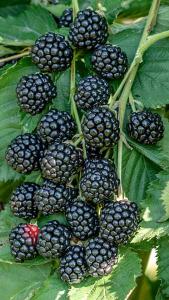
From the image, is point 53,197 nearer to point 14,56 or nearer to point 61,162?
point 61,162

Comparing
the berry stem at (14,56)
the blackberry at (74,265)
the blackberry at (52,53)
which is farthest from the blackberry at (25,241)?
the berry stem at (14,56)

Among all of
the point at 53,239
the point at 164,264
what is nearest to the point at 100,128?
the point at 53,239

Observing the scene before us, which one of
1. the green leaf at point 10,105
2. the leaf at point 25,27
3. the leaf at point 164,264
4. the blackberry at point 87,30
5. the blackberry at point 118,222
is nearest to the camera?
the blackberry at point 118,222

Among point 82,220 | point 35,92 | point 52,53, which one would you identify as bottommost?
point 82,220

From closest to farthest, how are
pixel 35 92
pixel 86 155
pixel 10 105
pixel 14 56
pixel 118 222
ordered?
pixel 118 222, pixel 86 155, pixel 35 92, pixel 10 105, pixel 14 56

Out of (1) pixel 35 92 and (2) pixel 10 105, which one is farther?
(2) pixel 10 105

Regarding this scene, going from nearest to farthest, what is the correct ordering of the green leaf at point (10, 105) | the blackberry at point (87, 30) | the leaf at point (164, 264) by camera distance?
1. the leaf at point (164, 264)
2. the blackberry at point (87, 30)
3. the green leaf at point (10, 105)

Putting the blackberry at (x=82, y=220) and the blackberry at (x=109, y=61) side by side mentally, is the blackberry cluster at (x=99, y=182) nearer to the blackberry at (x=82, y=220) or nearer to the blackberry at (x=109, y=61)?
the blackberry at (x=82, y=220)

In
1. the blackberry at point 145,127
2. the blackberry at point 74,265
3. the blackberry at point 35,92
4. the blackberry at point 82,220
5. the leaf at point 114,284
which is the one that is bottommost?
the leaf at point 114,284
